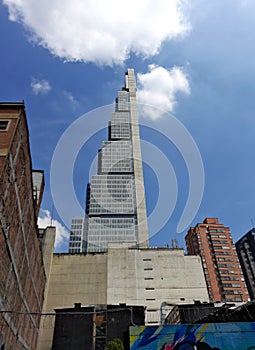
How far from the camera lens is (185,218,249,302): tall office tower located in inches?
2815

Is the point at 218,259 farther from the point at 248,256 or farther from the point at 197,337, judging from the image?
the point at 197,337

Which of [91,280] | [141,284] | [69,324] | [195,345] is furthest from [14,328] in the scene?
[141,284]

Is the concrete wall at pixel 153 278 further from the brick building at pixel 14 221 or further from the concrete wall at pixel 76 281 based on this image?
the brick building at pixel 14 221

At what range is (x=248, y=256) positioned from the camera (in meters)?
83.1

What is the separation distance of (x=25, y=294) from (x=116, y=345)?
9411mm

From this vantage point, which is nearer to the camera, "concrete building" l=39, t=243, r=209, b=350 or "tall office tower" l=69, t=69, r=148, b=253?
"concrete building" l=39, t=243, r=209, b=350

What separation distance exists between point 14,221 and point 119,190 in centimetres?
9389

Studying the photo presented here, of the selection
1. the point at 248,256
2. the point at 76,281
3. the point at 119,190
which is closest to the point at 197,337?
the point at 76,281

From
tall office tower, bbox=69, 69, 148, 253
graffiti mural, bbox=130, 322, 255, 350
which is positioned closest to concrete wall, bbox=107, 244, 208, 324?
graffiti mural, bbox=130, 322, 255, 350

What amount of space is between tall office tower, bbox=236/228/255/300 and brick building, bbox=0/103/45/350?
7380 cm

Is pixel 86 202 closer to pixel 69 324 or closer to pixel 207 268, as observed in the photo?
pixel 207 268

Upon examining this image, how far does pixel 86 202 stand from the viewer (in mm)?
132875

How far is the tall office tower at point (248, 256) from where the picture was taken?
79.9 meters

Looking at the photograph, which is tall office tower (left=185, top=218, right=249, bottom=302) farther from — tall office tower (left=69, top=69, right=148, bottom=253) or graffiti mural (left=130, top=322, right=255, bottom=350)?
graffiti mural (left=130, top=322, right=255, bottom=350)
